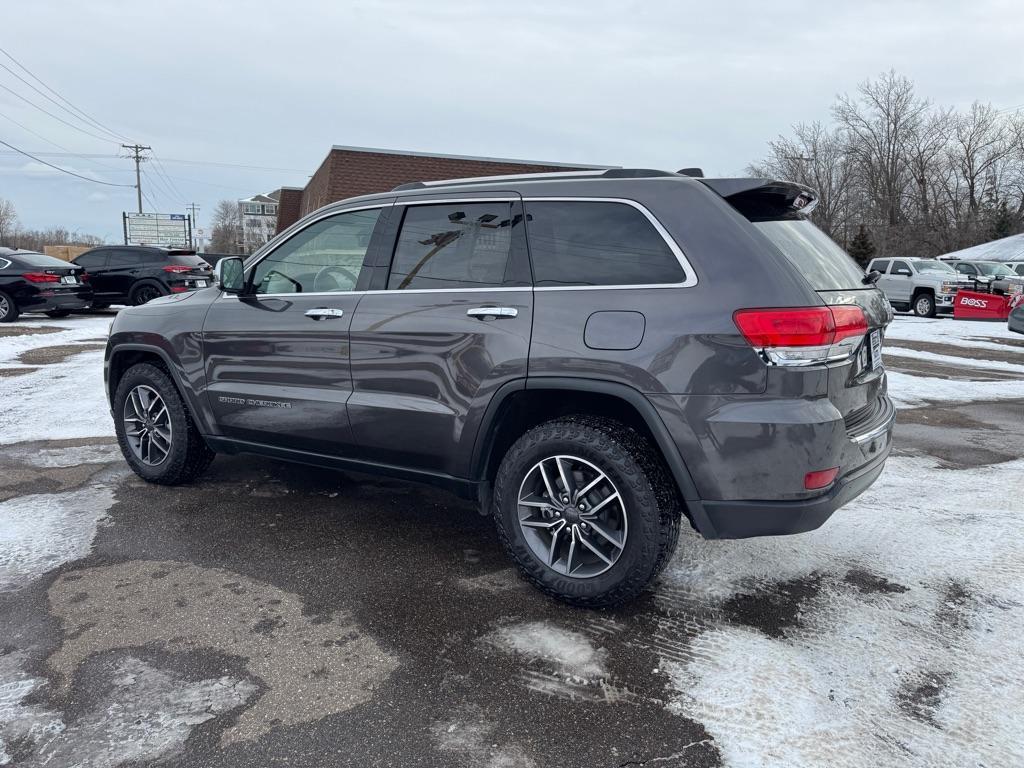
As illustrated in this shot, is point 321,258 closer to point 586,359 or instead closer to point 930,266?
point 586,359

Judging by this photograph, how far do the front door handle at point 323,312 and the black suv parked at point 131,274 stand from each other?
47.1 feet

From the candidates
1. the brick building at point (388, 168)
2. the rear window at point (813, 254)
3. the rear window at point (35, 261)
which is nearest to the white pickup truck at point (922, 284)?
the brick building at point (388, 168)

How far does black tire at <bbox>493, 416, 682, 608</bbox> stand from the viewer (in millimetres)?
2943

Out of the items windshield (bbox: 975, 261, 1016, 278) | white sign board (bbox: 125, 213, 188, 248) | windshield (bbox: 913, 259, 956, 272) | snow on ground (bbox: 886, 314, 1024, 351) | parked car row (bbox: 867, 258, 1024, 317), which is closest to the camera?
snow on ground (bbox: 886, 314, 1024, 351)

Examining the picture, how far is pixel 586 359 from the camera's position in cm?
299

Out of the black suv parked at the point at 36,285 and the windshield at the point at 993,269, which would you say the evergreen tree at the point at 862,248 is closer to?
the windshield at the point at 993,269

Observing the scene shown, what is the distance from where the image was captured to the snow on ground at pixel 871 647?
232cm

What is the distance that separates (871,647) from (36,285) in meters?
16.5

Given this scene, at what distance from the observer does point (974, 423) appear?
682 centimetres

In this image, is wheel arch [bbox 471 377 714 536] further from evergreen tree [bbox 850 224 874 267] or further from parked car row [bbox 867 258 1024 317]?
evergreen tree [bbox 850 224 874 267]

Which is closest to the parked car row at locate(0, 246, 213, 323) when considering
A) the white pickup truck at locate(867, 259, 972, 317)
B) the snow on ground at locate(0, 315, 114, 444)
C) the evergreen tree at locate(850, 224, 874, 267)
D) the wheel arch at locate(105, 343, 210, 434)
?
the snow on ground at locate(0, 315, 114, 444)

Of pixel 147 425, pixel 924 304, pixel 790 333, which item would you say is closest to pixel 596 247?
pixel 790 333

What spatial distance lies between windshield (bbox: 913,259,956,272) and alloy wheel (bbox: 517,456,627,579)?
22732 mm

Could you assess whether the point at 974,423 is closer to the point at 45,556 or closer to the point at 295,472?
the point at 295,472
